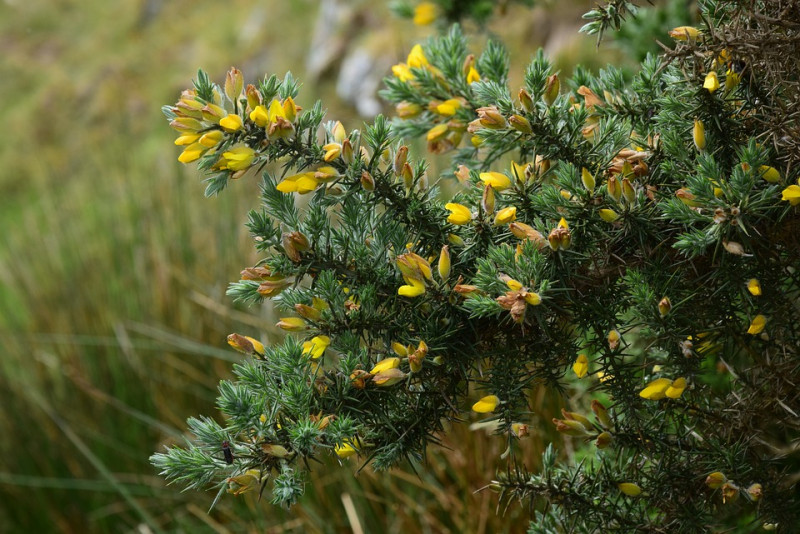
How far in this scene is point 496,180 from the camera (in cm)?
99

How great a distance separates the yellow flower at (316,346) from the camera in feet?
2.99

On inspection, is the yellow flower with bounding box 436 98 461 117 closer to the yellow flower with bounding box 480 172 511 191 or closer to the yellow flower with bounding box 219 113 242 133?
the yellow flower with bounding box 480 172 511 191

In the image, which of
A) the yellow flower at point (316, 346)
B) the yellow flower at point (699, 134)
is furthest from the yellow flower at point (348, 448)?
the yellow flower at point (699, 134)

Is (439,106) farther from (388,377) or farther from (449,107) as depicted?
(388,377)

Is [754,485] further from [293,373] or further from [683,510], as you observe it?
[293,373]

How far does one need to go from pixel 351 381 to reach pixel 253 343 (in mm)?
141

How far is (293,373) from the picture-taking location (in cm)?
88

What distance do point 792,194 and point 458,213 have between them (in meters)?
0.39

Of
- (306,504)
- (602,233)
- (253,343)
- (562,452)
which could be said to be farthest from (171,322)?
(602,233)

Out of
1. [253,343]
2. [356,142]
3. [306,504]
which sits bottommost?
[306,504]

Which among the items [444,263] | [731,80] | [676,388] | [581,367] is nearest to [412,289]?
[444,263]

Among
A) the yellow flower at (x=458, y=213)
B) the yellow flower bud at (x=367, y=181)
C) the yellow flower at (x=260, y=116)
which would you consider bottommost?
the yellow flower at (x=458, y=213)

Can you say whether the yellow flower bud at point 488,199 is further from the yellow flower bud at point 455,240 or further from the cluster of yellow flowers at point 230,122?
the cluster of yellow flowers at point 230,122

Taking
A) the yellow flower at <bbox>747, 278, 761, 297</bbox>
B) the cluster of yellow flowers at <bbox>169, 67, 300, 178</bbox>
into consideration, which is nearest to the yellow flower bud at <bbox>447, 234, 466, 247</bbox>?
the cluster of yellow flowers at <bbox>169, 67, 300, 178</bbox>
